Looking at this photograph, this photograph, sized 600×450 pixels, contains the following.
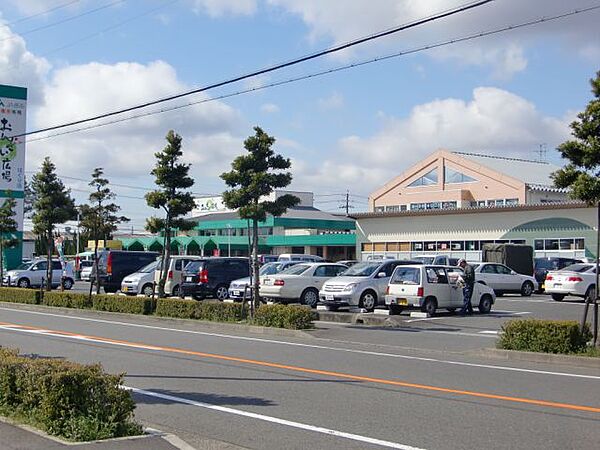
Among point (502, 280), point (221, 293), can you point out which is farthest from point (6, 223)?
point (502, 280)

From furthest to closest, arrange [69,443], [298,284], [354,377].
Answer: [298,284] < [354,377] < [69,443]

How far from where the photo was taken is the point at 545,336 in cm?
1458

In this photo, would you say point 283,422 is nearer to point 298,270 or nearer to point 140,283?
point 298,270

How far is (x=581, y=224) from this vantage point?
155 feet

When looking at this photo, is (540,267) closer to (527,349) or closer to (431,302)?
(431,302)

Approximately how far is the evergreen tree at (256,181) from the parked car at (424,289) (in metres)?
4.06

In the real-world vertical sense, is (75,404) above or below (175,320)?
below

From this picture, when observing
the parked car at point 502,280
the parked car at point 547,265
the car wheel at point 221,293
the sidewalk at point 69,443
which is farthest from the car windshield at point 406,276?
the parked car at point 547,265

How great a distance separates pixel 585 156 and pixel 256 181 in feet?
31.8

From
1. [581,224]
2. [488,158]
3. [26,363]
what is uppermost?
[488,158]

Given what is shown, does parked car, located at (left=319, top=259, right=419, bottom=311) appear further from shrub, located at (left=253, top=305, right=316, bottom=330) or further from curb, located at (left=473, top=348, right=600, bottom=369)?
curb, located at (left=473, top=348, right=600, bottom=369)

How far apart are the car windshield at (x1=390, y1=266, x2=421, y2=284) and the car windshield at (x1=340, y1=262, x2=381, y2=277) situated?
1.47 m

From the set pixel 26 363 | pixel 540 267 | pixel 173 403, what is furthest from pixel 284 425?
pixel 540 267

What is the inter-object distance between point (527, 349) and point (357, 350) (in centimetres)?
342
